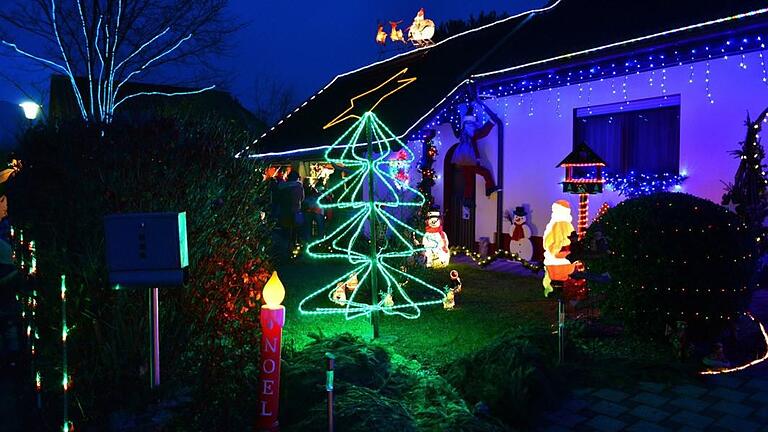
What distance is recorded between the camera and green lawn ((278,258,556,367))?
22.3 ft

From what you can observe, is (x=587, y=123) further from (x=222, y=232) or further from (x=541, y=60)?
(x=222, y=232)

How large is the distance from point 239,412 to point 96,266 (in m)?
1.36

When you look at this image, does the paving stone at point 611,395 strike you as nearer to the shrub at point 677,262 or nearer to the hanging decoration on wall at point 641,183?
the shrub at point 677,262

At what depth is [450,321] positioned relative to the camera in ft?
25.7

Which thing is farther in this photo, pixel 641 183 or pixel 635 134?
pixel 635 134

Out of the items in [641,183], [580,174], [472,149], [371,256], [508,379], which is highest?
[472,149]

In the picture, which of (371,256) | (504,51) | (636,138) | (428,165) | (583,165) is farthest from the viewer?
(428,165)

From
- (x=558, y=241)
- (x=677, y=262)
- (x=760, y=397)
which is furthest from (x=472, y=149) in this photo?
(x=760, y=397)

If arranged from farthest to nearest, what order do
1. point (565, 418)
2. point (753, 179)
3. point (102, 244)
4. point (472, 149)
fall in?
point (472, 149) → point (753, 179) → point (565, 418) → point (102, 244)

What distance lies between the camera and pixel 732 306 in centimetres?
609

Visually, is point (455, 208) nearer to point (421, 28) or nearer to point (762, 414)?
point (421, 28)

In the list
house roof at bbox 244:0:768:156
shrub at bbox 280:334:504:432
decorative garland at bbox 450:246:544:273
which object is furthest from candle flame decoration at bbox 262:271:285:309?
decorative garland at bbox 450:246:544:273

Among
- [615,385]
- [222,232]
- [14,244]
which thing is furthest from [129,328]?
[615,385]

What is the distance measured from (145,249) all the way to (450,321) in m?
4.96
